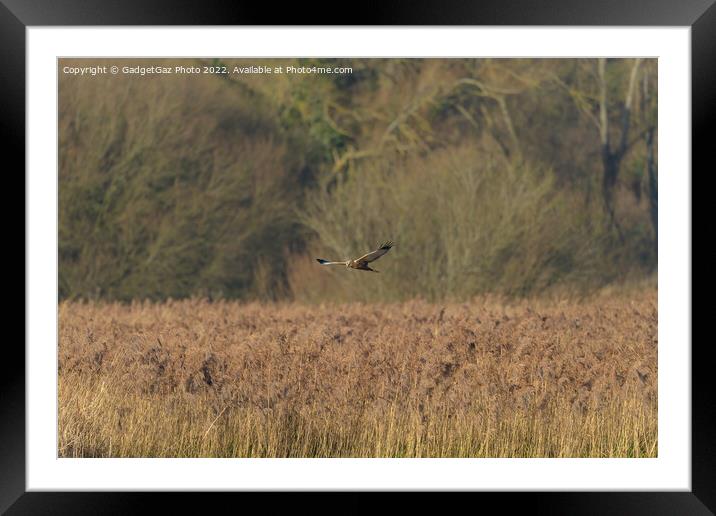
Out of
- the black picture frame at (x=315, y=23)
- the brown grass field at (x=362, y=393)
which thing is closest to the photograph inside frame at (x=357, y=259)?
the brown grass field at (x=362, y=393)

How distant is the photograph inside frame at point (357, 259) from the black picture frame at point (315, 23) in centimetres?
108

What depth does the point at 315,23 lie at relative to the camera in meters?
5.65

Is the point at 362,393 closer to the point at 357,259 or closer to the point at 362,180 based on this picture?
the point at 357,259

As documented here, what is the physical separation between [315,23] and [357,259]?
362 centimetres

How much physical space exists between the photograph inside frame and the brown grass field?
0.02 metres

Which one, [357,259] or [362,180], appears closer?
[357,259]

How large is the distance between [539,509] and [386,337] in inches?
156

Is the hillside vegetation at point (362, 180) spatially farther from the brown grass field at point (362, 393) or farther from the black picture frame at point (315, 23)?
the black picture frame at point (315, 23)

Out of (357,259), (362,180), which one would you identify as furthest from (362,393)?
(362,180)

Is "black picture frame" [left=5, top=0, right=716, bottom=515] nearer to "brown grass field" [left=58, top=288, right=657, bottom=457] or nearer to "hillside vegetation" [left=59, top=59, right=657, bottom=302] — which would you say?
"brown grass field" [left=58, top=288, right=657, bottom=457]

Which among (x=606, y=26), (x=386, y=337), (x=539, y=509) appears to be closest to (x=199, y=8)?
(x=606, y=26)

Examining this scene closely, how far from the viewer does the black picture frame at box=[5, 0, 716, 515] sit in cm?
561

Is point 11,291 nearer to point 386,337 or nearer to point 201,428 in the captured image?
point 201,428

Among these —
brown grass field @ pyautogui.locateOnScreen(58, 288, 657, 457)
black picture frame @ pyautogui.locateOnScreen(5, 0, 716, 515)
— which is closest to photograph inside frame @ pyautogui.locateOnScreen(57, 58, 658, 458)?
brown grass field @ pyautogui.locateOnScreen(58, 288, 657, 457)
